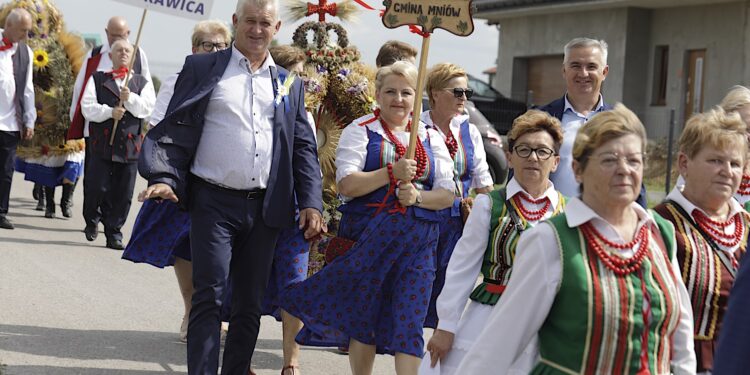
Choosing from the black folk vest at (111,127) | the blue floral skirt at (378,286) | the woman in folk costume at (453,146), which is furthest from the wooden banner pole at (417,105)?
the black folk vest at (111,127)

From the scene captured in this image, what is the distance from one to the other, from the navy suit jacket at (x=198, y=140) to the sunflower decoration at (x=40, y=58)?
822 centimetres

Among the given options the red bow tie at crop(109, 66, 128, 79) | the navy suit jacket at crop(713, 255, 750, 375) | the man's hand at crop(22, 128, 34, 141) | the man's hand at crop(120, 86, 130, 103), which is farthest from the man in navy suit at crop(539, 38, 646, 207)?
the man's hand at crop(22, 128, 34, 141)

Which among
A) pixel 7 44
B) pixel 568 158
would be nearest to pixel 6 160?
pixel 7 44

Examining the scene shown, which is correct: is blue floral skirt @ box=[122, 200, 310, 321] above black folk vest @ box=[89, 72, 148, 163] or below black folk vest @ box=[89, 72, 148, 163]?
below

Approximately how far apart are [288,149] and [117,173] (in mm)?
6223

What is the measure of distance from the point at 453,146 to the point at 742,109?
167cm

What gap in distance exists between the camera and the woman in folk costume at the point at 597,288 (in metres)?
3.34

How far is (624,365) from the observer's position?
3.36 metres

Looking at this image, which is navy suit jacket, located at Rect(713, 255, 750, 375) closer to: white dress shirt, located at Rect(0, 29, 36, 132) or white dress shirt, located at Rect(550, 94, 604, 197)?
white dress shirt, located at Rect(550, 94, 604, 197)

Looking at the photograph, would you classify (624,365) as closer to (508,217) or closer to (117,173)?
(508,217)

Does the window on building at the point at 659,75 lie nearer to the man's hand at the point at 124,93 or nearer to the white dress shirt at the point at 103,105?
the white dress shirt at the point at 103,105

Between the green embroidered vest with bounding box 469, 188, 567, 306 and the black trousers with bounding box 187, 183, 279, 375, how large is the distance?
1.42 m

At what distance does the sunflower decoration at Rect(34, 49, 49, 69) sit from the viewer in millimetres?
13383

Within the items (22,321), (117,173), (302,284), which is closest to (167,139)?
(302,284)
